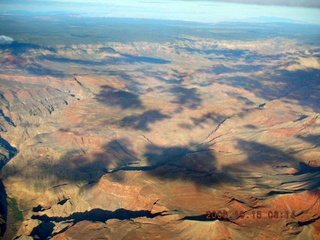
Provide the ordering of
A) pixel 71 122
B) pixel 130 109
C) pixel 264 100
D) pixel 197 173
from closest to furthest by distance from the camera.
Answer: pixel 197 173 → pixel 71 122 → pixel 130 109 → pixel 264 100

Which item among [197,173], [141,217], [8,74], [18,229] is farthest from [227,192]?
[8,74]

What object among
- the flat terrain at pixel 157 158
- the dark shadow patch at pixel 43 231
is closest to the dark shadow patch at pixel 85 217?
the dark shadow patch at pixel 43 231

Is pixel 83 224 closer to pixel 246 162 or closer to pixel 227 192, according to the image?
pixel 227 192

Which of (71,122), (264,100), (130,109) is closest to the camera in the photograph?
(71,122)

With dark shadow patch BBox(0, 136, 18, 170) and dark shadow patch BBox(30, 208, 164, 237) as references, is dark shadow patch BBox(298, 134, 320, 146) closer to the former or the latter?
dark shadow patch BBox(30, 208, 164, 237)

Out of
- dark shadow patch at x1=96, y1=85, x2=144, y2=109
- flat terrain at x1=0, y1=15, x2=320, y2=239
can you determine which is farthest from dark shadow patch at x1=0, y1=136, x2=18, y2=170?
dark shadow patch at x1=96, y1=85, x2=144, y2=109
